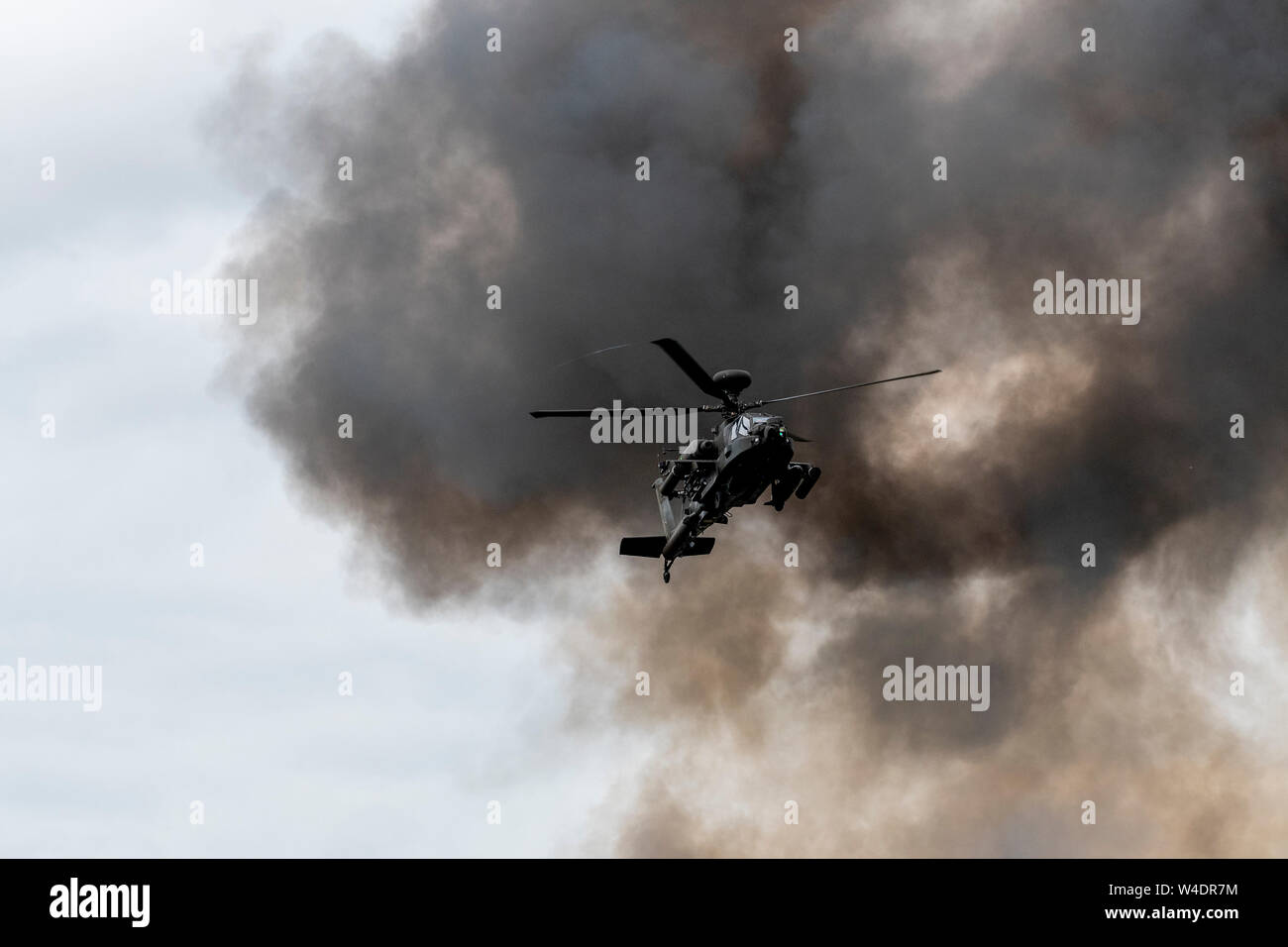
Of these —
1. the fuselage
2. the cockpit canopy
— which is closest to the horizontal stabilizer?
the fuselage

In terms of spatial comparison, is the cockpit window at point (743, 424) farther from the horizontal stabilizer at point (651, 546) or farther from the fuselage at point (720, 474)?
the horizontal stabilizer at point (651, 546)

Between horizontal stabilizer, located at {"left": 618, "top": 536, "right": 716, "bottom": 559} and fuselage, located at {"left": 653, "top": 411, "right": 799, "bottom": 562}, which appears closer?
fuselage, located at {"left": 653, "top": 411, "right": 799, "bottom": 562}

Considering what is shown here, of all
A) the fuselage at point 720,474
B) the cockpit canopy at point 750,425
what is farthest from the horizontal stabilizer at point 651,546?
the cockpit canopy at point 750,425

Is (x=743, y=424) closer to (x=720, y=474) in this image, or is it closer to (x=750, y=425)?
(x=750, y=425)

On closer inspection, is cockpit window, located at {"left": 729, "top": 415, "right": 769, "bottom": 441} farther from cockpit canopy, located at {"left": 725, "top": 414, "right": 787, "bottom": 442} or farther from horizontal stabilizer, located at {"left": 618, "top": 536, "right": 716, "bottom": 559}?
horizontal stabilizer, located at {"left": 618, "top": 536, "right": 716, "bottom": 559}
